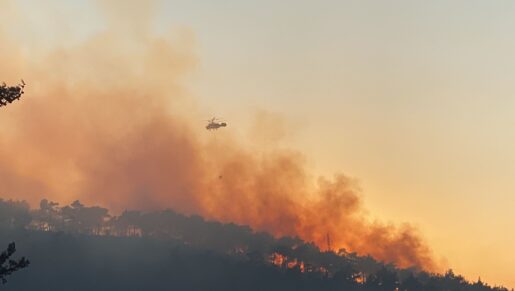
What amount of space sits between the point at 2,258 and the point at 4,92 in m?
8.27

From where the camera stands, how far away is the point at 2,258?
3003 cm

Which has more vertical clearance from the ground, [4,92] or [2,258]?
[4,92]

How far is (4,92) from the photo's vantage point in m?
31.3
